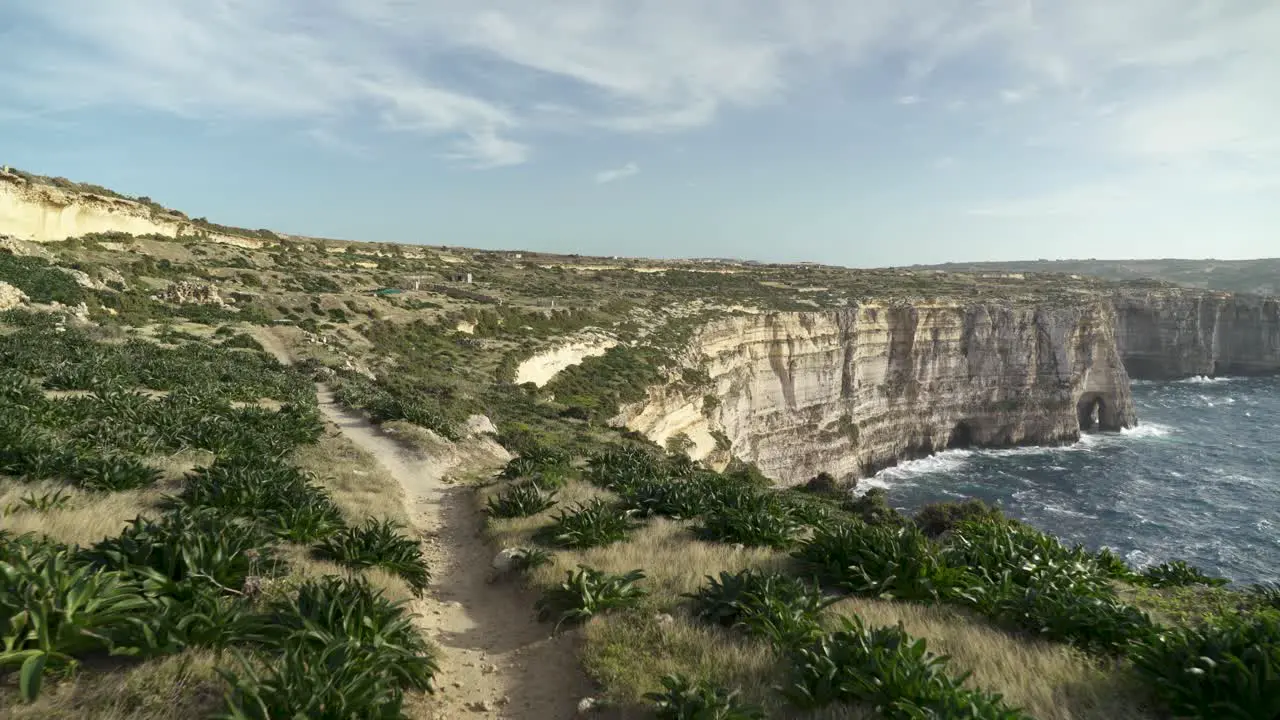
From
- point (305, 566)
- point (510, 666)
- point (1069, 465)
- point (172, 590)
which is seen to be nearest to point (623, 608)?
point (510, 666)

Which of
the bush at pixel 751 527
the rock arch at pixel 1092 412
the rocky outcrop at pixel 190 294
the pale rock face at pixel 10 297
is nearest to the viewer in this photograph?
the bush at pixel 751 527

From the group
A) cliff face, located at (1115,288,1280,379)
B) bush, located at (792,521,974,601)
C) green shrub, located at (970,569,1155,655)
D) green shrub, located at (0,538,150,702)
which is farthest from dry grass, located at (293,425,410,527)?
cliff face, located at (1115,288,1280,379)

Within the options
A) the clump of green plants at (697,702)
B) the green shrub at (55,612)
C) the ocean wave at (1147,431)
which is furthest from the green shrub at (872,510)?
the ocean wave at (1147,431)

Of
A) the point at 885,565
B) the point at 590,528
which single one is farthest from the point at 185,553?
the point at 885,565

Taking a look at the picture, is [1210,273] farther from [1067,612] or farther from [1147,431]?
[1067,612]

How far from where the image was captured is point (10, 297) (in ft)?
72.2

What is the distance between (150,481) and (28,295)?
885 inches

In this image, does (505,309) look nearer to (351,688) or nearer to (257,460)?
(257,460)

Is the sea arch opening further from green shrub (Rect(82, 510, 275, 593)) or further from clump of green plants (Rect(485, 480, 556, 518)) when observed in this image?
green shrub (Rect(82, 510, 275, 593))

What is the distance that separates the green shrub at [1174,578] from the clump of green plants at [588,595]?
6624 mm

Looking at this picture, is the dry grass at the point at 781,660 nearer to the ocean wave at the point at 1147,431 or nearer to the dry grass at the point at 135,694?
the dry grass at the point at 135,694

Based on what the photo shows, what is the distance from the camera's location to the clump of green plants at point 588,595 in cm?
673

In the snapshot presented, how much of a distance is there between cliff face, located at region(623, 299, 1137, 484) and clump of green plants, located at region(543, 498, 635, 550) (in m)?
31.0

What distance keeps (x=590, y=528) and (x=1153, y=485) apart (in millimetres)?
50066
